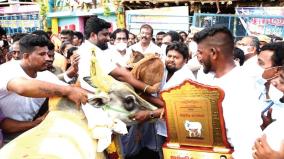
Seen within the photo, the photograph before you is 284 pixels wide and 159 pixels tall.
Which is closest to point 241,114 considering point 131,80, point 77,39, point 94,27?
point 131,80

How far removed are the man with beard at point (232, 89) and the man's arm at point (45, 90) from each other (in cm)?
80

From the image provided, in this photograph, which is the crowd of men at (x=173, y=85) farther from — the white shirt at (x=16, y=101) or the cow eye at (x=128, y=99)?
the cow eye at (x=128, y=99)

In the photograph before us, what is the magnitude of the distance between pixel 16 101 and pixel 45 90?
629mm

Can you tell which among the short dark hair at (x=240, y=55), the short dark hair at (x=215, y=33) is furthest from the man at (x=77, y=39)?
the short dark hair at (x=215, y=33)

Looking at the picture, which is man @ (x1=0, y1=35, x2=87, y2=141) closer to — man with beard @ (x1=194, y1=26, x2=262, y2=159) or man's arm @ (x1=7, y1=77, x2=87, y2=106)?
man's arm @ (x1=7, y1=77, x2=87, y2=106)

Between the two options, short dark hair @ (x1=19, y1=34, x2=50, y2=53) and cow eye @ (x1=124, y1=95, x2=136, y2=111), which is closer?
cow eye @ (x1=124, y1=95, x2=136, y2=111)

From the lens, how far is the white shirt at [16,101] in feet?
10.5

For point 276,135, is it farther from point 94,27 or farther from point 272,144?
point 94,27

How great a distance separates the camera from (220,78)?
2.71 metres

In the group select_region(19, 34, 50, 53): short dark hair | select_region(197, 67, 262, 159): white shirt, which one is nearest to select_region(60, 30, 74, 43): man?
select_region(19, 34, 50, 53): short dark hair

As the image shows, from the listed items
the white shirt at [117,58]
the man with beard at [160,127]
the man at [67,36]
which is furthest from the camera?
the man at [67,36]

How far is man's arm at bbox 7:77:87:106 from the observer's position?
2.78 m

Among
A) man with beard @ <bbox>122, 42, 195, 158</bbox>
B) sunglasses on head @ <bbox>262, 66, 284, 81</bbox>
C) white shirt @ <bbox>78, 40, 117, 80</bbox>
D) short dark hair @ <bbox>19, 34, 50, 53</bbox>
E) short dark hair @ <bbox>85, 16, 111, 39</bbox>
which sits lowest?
man with beard @ <bbox>122, 42, 195, 158</bbox>

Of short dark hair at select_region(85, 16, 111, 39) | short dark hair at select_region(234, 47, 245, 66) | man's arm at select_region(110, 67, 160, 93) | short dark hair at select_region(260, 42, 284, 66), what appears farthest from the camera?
short dark hair at select_region(234, 47, 245, 66)
